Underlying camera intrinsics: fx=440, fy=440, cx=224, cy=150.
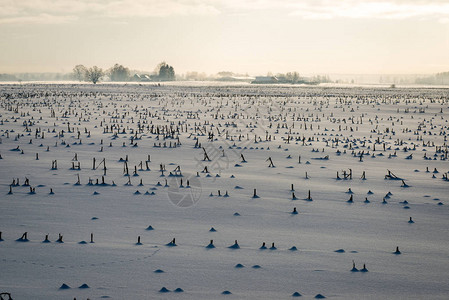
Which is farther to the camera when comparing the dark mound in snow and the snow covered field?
the snow covered field

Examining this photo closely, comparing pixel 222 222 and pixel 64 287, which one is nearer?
pixel 64 287

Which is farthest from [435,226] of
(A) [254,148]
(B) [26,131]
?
(B) [26,131]

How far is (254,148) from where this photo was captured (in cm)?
1788

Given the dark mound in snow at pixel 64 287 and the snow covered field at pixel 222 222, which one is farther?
the snow covered field at pixel 222 222

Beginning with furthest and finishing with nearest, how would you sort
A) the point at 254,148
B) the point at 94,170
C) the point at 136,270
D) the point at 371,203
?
the point at 254,148
the point at 94,170
the point at 371,203
the point at 136,270

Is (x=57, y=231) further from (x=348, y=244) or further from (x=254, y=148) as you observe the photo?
(x=254, y=148)

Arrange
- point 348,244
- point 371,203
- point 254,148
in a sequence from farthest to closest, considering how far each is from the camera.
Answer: point 254,148 < point 371,203 < point 348,244

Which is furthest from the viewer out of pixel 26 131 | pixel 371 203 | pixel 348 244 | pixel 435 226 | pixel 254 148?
pixel 26 131

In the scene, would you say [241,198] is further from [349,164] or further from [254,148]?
[254,148]

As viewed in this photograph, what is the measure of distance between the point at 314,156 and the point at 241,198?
6760mm

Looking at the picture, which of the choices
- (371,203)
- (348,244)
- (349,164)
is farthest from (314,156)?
(348,244)

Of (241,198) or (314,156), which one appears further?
(314,156)

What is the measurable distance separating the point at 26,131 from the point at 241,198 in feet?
48.3

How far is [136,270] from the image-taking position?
20.4 ft
